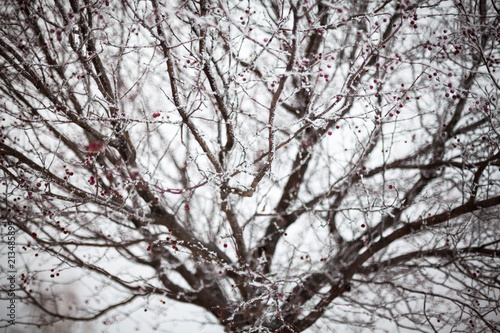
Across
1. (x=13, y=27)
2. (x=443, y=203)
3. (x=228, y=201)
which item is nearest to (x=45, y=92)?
(x=13, y=27)

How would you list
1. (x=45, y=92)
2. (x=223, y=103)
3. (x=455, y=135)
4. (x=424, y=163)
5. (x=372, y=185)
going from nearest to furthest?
1. (x=45, y=92)
2. (x=223, y=103)
3. (x=455, y=135)
4. (x=424, y=163)
5. (x=372, y=185)

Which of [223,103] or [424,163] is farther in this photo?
[424,163]

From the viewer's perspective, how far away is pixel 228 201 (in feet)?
9.92

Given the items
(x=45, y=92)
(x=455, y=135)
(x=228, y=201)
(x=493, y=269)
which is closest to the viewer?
(x=45, y=92)

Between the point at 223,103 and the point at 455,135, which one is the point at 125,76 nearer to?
the point at 223,103

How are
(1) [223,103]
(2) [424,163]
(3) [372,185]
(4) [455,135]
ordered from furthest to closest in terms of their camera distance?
(3) [372,185] → (2) [424,163] → (4) [455,135] → (1) [223,103]

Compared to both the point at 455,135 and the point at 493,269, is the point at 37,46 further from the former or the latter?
the point at 493,269

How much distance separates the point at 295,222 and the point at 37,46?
3.80 metres

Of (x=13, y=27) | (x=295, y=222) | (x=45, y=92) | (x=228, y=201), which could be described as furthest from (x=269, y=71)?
(x=295, y=222)

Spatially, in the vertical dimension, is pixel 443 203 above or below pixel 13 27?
below

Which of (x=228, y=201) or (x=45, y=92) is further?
(x=228, y=201)

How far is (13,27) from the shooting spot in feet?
8.18

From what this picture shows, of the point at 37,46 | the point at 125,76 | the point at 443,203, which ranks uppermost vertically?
the point at 125,76

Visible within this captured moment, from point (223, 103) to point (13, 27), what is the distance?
1.84 meters
